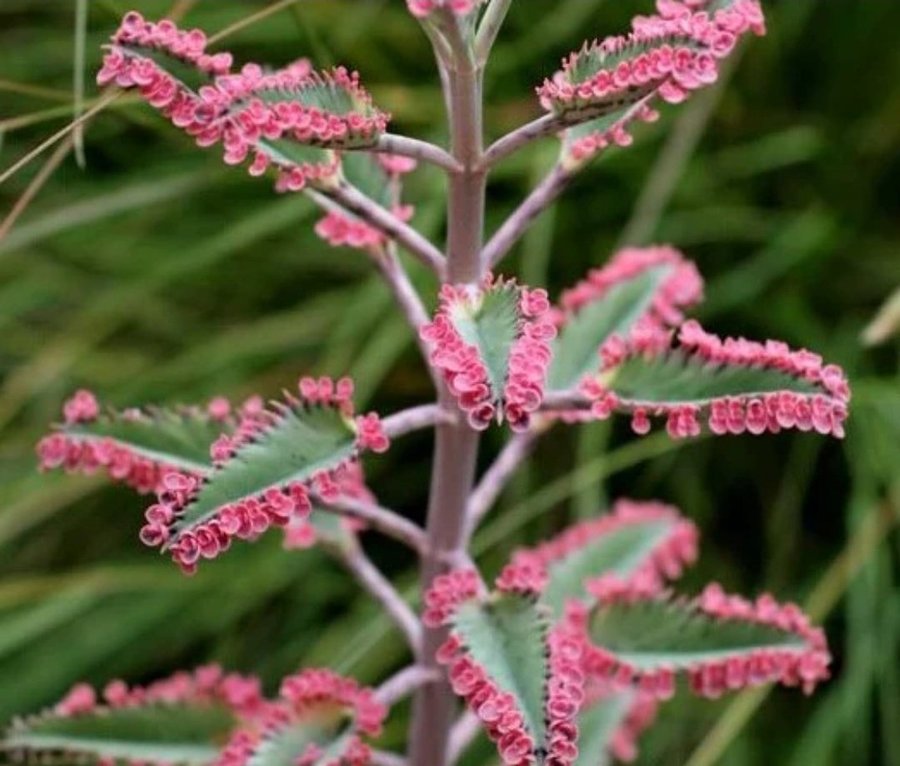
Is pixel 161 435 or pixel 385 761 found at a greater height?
pixel 161 435

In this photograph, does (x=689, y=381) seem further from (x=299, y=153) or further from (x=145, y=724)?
(x=145, y=724)

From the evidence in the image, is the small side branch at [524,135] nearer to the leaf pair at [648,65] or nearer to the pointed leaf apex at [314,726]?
the leaf pair at [648,65]

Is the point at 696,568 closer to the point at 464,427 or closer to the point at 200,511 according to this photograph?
the point at 464,427

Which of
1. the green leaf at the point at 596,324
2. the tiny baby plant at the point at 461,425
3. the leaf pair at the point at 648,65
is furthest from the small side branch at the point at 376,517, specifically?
the leaf pair at the point at 648,65

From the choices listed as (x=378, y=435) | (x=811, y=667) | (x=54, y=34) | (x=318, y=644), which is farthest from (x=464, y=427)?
(x=54, y=34)

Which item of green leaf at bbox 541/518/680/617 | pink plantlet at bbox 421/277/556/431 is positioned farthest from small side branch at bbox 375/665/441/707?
pink plantlet at bbox 421/277/556/431

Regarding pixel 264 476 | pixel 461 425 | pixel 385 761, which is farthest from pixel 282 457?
pixel 385 761

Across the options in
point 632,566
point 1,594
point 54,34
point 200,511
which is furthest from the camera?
point 54,34
